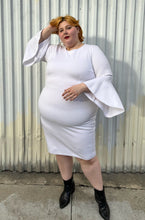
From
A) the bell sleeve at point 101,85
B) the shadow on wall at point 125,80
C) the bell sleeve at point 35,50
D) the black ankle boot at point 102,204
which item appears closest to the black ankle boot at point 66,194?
the black ankle boot at point 102,204

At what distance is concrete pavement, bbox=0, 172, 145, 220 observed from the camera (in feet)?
8.08

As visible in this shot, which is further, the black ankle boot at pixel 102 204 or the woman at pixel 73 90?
the black ankle boot at pixel 102 204

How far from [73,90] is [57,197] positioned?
134cm

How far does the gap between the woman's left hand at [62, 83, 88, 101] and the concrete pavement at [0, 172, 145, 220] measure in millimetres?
1223

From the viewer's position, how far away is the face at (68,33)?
2.14 metres

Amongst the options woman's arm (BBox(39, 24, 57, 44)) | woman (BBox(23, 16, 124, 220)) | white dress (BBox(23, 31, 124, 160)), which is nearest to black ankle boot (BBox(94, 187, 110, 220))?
woman (BBox(23, 16, 124, 220))

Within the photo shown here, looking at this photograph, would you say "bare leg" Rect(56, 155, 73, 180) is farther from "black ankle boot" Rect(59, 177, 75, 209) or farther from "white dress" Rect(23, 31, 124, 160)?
"white dress" Rect(23, 31, 124, 160)

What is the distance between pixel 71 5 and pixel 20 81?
107 cm

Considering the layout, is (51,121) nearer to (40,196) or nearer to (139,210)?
(40,196)

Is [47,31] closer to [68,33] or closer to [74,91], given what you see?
[68,33]

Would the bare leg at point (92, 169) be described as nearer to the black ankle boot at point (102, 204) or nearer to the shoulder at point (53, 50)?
the black ankle boot at point (102, 204)

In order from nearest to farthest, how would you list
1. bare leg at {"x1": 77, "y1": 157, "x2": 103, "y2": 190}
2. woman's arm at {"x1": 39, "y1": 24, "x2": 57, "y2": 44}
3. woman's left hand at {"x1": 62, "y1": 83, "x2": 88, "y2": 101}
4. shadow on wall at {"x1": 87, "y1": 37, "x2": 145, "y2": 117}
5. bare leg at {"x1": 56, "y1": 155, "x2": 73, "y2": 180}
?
1. woman's left hand at {"x1": 62, "y1": 83, "x2": 88, "y2": 101}
2. woman's arm at {"x1": 39, "y1": 24, "x2": 57, "y2": 44}
3. bare leg at {"x1": 77, "y1": 157, "x2": 103, "y2": 190}
4. bare leg at {"x1": 56, "y1": 155, "x2": 73, "y2": 180}
5. shadow on wall at {"x1": 87, "y1": 37, "x2": 145, "y2": 117}

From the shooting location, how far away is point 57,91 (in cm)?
221

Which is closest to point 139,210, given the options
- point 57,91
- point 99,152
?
point 99,152
